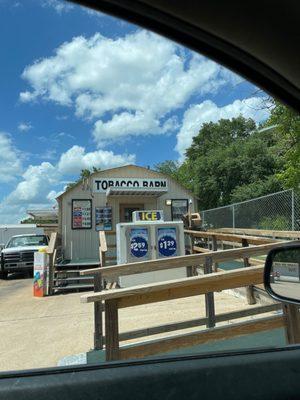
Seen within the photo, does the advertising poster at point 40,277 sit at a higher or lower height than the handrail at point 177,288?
lower

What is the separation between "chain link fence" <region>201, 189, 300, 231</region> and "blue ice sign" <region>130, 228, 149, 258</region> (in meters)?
2.62

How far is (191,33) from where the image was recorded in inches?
64.3

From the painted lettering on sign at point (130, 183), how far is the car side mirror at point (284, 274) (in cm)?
1777

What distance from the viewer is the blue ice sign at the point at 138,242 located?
1363 centimetres

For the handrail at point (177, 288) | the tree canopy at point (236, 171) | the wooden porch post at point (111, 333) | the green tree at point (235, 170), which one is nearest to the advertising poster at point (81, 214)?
the tree canopy at point (236, 171)

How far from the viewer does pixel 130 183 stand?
20.0 meters

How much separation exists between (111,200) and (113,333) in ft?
55.9

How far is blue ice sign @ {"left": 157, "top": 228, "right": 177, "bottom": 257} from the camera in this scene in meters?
14.0

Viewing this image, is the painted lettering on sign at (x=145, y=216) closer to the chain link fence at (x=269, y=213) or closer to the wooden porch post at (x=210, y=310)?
the chain link fence at (x=269, y=213)

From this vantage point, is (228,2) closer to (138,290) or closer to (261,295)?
(138,290)

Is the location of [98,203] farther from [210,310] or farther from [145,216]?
[210,310]

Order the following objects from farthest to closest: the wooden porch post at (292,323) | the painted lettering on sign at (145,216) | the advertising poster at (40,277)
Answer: the painted lettering on sign at (145,216) → the advertising poster at (40,277) → the wooden porch post at (292,323)

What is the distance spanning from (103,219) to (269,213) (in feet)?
31.7

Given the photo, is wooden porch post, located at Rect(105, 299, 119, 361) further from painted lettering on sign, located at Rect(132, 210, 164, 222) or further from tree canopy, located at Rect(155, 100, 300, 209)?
tree canopy, located at Rect(155, 100, 300, 209)
